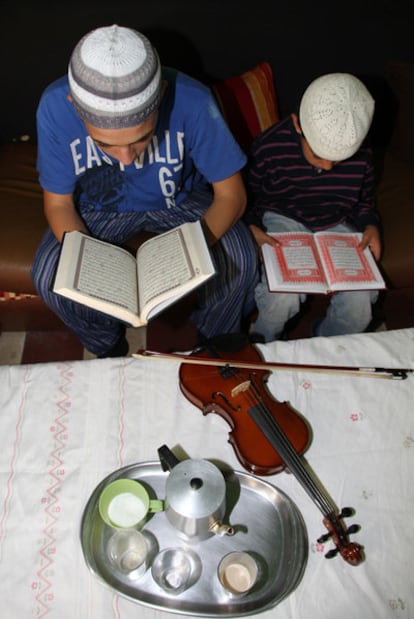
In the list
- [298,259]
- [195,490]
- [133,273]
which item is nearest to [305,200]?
[298,259]

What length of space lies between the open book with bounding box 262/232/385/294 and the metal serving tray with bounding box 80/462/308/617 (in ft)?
1.93

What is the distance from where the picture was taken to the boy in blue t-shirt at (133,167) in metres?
0.90

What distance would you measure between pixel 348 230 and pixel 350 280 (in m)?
0.26

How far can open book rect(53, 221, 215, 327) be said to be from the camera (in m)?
0.95

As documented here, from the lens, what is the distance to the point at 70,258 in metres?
0.99

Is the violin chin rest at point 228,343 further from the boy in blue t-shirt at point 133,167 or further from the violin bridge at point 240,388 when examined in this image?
the boy in blue t-shirt at point 133,167

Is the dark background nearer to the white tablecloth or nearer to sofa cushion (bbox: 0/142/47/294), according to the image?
sofa cushion (bbox: 0/142/47/294)

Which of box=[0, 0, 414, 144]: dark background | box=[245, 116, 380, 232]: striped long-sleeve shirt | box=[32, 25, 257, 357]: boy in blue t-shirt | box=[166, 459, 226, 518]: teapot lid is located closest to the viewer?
box=[166, 459, 226, 518]: teapot lid

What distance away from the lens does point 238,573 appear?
0.81m

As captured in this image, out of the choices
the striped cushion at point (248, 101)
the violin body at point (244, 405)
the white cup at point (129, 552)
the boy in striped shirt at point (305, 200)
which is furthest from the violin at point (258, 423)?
the striped cushion at point (248, 101)

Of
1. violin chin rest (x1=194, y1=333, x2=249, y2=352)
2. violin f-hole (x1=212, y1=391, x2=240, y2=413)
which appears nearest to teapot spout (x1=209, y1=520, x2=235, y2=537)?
violin f-hole (x1=212, y1=391, x2=240, y2=413)

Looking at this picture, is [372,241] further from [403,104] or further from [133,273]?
[133,273]

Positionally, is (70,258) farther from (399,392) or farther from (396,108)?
(396,108)

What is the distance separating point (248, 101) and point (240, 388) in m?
1.10
